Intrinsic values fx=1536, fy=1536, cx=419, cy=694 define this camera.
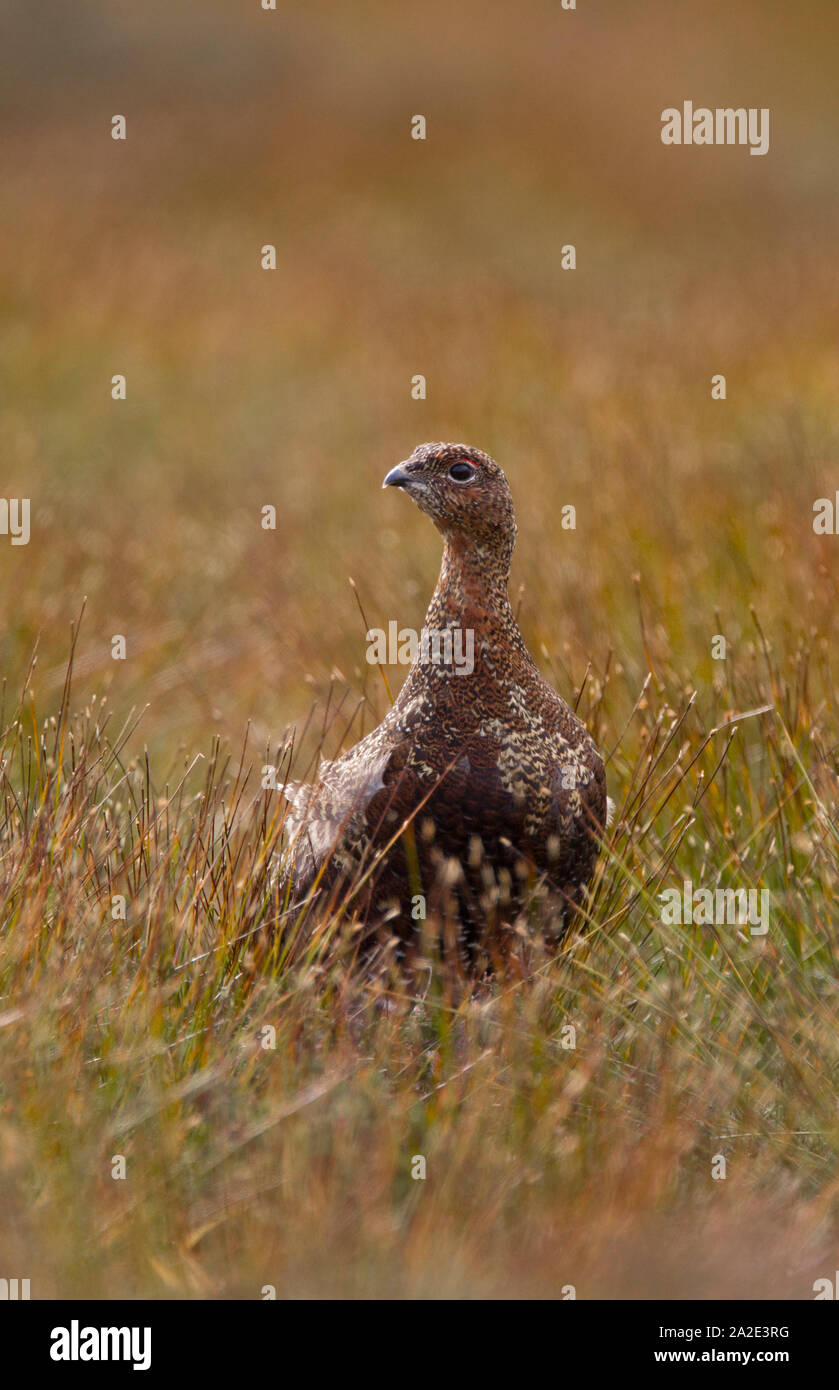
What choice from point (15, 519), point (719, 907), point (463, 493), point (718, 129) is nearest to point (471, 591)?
point (463, 493)

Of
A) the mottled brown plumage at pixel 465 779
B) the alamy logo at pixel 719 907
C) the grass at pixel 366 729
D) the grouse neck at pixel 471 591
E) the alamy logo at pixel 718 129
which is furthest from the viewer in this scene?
the alamy logo at pixel 718 129

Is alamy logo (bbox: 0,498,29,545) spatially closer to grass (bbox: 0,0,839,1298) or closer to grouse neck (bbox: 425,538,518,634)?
grass (bbox: 0,0,839,1298)

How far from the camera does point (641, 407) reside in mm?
10516

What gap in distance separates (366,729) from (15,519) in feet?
12.1

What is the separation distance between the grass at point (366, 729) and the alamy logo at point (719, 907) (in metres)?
0.08

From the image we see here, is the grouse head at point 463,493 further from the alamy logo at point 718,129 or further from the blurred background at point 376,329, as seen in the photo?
the alamy logo at point 718,129

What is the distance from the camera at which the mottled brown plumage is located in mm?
3896

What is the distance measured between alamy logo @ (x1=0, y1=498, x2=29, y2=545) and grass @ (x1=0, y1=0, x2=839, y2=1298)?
0.38 ft

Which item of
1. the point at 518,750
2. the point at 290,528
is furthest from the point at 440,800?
the point at 290,528

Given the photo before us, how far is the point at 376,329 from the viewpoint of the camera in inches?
588

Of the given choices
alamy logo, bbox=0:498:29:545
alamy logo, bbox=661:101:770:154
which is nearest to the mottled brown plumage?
alamy logo, bbox=0:498:29:545

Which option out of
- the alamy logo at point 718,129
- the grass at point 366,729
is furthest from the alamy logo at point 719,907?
the alamy logo at point 718,129

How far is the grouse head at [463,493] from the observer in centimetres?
409
